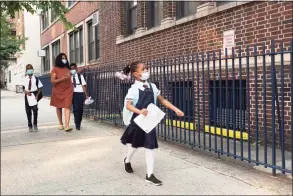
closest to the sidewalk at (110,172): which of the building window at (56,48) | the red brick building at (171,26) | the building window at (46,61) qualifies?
the red brick building at (171,26)

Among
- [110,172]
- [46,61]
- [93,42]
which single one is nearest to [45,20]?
[46,61]

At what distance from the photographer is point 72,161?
5941 millimetres

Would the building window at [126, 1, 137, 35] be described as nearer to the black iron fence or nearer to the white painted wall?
the black iron fence

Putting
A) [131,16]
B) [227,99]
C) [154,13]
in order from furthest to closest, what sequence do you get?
[131,16] → [154,13] → [227,99]

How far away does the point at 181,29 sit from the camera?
375 inches

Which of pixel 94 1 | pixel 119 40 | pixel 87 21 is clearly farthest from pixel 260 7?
pixel 87 21

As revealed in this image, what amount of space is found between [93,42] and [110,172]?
12.5 meters

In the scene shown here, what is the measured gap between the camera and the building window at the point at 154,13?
11084 mm

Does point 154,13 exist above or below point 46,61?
below

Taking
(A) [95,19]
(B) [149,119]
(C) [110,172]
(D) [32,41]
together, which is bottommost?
(C) [110,172]

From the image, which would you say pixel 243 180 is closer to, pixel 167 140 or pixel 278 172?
pixel 278 172

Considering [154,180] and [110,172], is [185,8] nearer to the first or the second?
[110,172]

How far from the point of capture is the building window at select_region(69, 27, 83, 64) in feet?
63.1

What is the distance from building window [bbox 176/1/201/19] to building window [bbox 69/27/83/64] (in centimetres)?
967
